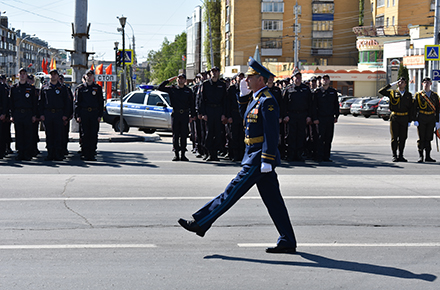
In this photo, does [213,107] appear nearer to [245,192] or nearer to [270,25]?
[245,192]

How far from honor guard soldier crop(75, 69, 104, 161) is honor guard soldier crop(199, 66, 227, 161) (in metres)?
2.45

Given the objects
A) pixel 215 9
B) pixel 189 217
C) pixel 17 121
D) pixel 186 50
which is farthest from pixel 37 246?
pixel 186 50

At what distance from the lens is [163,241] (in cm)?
700

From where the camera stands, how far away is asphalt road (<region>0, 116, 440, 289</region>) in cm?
570

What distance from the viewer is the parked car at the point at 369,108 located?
1799 inches

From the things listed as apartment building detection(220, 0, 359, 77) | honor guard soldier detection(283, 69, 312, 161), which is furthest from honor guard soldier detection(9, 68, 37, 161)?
apartment building detection(220, 0, 359, 77)

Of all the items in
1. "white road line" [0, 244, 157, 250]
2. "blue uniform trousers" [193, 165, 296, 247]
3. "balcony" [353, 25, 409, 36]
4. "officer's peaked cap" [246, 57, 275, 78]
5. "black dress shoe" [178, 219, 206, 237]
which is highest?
"balcony" [353, 25, 409, 36]

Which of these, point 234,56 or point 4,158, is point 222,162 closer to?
point 4,158

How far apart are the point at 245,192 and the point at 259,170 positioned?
0.26 m

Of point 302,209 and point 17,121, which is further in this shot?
point 17,121

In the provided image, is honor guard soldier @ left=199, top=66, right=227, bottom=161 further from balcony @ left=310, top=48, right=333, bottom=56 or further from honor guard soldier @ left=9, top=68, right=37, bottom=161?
balcony @ left=310, top=48, right=333, bottom=56

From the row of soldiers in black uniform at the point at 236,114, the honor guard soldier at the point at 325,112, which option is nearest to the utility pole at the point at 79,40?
the row of soldiers in black uniform at the point at 236,114

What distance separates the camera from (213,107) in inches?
595

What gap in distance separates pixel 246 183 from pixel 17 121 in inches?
385
